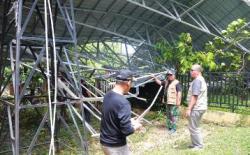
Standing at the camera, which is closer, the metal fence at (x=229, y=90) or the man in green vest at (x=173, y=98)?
the man in green vest at (x=173, y=98)

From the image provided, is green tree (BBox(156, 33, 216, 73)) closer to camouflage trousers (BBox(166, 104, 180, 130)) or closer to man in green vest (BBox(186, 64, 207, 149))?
camouflage trousers (BBox(166, 104, 180, 130))

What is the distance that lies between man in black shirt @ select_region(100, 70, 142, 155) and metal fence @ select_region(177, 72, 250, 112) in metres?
8.13

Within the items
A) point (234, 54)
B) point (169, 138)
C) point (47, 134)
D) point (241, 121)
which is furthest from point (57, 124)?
point (234, 54)

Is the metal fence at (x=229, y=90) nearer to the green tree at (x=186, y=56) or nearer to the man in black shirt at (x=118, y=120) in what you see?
the green tree at (x=186, y=56)

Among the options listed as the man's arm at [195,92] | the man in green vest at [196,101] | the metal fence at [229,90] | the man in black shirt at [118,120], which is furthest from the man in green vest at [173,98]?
the man in black shirt at [118,120]

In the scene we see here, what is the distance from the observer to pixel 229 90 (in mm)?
12602

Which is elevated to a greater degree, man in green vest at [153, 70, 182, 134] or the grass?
man in green vest at [153, 70, 182, 134]

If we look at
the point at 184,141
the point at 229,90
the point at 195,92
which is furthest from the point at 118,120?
the point at 229,90

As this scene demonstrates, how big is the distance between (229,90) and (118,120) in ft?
27.9

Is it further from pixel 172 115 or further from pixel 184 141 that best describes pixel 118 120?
pixel 172 115

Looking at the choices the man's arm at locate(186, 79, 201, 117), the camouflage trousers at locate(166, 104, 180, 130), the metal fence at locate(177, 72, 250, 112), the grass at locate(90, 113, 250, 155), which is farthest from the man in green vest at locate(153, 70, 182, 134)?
the metal fence at locate(177, 72, 250, 112)

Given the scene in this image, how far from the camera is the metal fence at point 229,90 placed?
12453mm

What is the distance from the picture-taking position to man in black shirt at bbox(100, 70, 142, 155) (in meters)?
4.72

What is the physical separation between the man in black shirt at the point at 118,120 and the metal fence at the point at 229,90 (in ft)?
26.7
